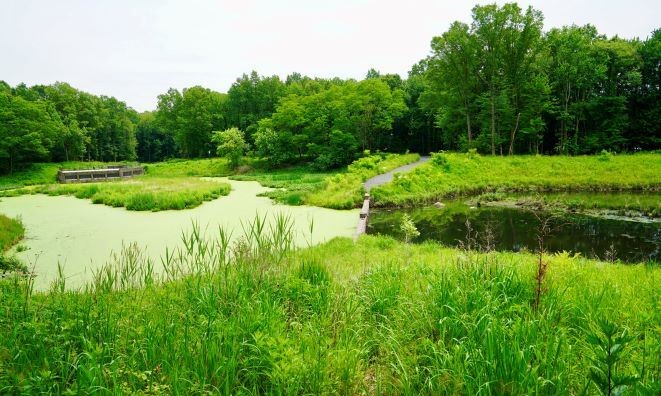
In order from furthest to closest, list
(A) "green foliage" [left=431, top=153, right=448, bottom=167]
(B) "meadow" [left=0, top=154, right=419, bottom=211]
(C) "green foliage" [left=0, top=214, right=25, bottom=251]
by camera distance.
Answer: (A) "green foliage" [left=431, top=153, right=448, bottom=167] → (B) "meadow" [left=0, top=154, right=419, bottom=211] → (C) "green foliage" [left=0, top=214, right=25, bottom=251]

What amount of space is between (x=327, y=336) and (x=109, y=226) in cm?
1211

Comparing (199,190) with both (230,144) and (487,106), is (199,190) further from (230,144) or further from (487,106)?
(487,106)

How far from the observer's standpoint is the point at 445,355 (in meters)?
2.70

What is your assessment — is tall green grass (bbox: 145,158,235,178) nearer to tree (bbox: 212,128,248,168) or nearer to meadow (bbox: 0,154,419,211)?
tree (bbox: 212,128,248,168)

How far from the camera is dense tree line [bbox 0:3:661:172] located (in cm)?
2798

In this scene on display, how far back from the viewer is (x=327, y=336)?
338cm

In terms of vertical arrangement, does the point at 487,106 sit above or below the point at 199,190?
above

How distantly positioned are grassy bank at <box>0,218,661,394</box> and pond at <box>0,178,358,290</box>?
3062 mm

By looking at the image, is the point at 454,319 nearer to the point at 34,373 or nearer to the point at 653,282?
the point at 34,373

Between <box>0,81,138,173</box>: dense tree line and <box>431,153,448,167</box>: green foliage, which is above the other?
<box>0,81,138,173</box>: dense tree line

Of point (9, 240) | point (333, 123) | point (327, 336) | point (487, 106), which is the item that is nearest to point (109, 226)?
point (9, 240)

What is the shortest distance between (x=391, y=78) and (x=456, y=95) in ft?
61.8

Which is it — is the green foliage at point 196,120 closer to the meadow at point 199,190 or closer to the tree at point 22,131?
the tree at point 22,131

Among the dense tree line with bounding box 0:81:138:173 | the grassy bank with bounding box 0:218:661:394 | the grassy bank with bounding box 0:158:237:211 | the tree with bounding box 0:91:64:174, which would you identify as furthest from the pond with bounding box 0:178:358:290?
the dense tree line with bounding box 0:81:138:173
